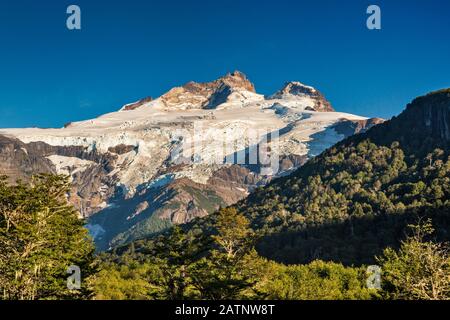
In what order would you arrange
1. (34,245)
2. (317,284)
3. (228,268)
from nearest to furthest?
(228,268) → (34,245) → (317,284)

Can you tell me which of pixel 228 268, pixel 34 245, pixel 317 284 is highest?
pixel 34 245

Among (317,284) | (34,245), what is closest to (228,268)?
(34,245)

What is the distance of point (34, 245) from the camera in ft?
175

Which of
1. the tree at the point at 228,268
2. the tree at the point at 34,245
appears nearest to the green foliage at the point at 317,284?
the tree at the point at 228,268

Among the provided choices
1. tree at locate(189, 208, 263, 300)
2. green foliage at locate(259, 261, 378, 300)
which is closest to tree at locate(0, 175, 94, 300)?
tree at locate(189, 208, 263, 300)

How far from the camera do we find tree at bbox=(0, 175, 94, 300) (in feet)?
172

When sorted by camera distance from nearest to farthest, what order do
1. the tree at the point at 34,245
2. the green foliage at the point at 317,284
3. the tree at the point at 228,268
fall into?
the tree at the point at 228,268, the tree at the point at 34,245, the green foliage at the point at 317,284

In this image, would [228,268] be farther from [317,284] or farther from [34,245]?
[317,284]

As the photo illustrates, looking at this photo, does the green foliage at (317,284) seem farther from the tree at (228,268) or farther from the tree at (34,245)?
the tree at (34,245)

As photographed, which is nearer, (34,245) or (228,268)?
(228,268)

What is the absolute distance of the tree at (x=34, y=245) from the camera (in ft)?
172

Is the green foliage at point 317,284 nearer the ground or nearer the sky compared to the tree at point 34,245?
nearer the ground
